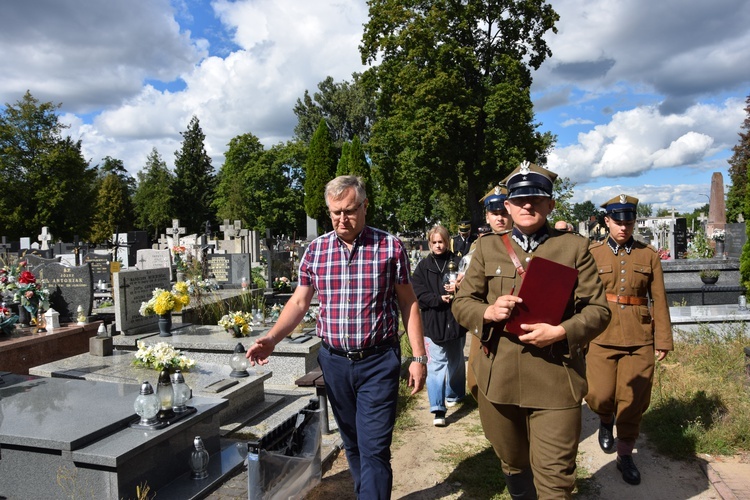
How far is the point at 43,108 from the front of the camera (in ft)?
122

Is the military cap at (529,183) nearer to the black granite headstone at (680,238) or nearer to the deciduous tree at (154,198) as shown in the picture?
the black granite headstone at (680,238)

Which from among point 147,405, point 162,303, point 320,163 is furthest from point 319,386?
point 320,163

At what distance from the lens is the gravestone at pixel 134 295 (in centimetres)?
734

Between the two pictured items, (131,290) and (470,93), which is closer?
(131,290)

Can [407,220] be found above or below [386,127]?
below

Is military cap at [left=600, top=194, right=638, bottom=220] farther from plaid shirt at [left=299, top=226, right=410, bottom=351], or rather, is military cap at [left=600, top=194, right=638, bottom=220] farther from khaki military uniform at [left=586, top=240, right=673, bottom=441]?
plaid shirt at [left=299, top=226, right=410, bottom=351]

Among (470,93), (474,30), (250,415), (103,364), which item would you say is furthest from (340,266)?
(474,30)

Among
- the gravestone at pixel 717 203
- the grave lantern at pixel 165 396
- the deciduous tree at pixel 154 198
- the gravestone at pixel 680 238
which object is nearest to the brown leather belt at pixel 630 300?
the grave lantern at pixel 165 396

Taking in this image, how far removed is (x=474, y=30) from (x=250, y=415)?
2433 centimetres

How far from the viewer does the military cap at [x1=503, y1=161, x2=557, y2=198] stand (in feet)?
9.46

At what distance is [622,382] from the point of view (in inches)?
166

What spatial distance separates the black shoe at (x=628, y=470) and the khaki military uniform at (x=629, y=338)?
6.4 inches

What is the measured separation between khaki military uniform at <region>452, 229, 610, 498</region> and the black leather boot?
0.04 metres

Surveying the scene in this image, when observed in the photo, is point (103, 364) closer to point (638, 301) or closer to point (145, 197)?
point (638, 301)
